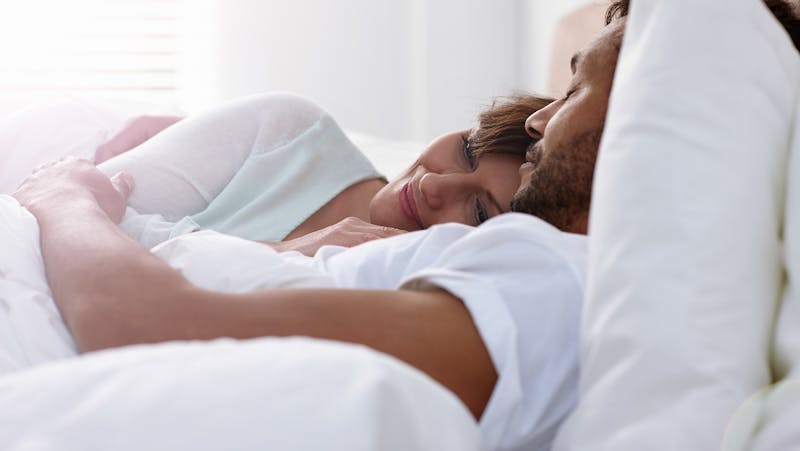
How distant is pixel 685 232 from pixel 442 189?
66 centimetres

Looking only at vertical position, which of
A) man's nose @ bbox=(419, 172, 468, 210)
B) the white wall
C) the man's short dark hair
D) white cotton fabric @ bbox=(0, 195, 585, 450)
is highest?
the man's short dark hair

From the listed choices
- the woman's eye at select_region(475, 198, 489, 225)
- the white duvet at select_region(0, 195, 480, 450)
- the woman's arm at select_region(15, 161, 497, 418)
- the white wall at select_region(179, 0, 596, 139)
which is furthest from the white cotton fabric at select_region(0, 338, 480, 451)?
the white wall at select_region(179, 0, 596, 139)

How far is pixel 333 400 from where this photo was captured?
54cm

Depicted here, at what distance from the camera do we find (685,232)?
2.21 feet

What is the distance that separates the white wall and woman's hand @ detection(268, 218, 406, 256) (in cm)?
234

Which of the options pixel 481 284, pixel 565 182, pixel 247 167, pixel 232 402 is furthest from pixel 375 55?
pixel 232 402

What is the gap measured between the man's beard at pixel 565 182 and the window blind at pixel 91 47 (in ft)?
9.22

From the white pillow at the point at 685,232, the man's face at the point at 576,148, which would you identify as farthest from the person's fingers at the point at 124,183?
the white pillow at the point at 685,232

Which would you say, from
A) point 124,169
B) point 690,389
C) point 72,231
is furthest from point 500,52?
point 690,389

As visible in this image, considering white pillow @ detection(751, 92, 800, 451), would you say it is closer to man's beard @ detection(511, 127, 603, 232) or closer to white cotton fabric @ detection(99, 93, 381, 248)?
man's beard @ detection(511, 127, 603, 232)

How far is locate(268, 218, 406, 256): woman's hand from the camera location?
1206 millimetres

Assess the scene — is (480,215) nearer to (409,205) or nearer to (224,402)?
(409,205)

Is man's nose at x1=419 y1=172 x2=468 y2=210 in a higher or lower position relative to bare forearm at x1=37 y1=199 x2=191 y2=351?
lower

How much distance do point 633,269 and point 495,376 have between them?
5.2 inches
